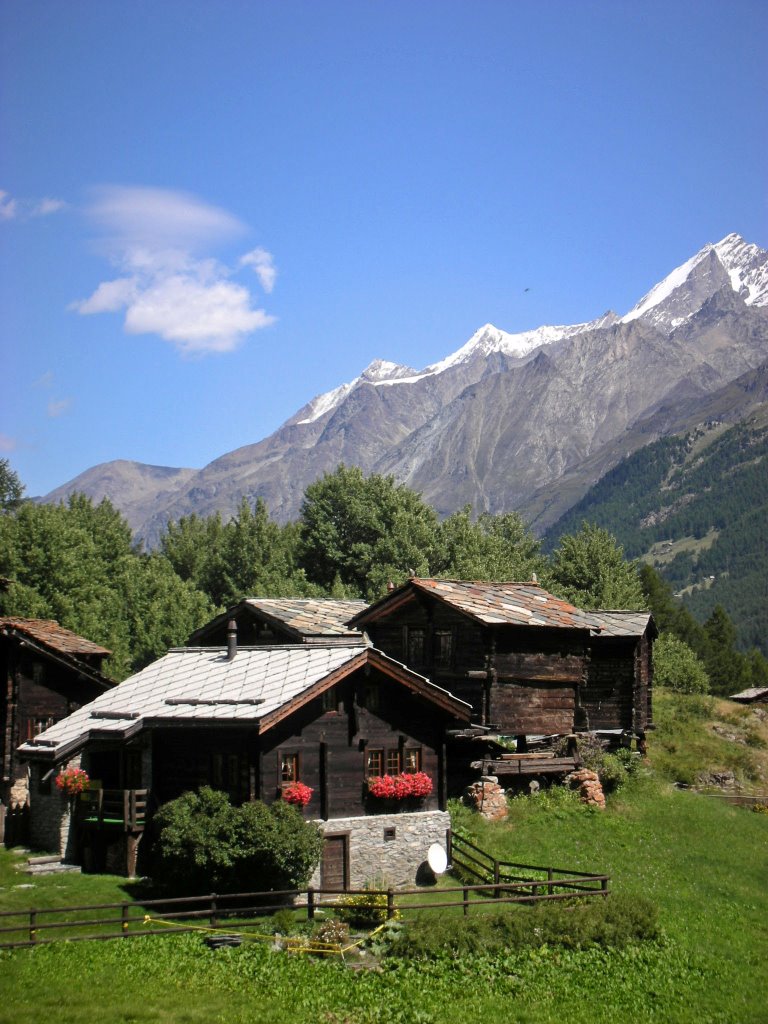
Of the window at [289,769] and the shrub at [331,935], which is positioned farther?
the window at [289,769]

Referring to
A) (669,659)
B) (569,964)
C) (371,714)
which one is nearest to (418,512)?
(669,659)

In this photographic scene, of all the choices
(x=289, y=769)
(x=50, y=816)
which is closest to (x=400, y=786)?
(x=289, y=769)

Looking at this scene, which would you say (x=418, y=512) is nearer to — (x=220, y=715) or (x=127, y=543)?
(x=127, y=543)

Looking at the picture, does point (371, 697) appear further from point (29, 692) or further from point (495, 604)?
point (29, 692)

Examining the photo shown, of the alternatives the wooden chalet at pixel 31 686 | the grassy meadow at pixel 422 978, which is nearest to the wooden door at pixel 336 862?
the grassy meadow at pixel 422 978

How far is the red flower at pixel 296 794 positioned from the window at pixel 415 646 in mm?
14212

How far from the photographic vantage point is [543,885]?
93.5 feet

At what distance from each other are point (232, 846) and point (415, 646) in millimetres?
17160

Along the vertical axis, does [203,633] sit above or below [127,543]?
below

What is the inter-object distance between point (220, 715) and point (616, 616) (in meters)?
26.7

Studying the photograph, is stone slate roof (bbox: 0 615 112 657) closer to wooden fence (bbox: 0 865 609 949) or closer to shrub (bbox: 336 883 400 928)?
wooden fence (bbox: 0 865 609 949)

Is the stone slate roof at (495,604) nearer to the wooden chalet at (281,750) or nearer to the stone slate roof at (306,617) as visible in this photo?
the stone slate roof at (306,617)

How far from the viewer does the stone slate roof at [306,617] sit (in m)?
43.0

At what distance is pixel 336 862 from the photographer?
1190 inches
